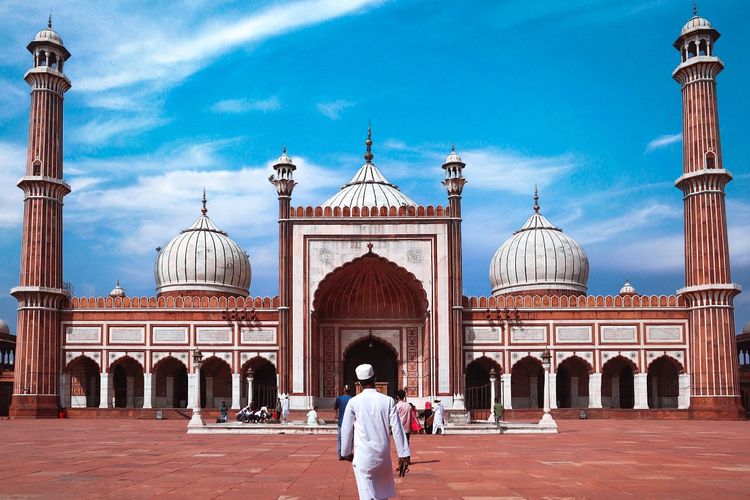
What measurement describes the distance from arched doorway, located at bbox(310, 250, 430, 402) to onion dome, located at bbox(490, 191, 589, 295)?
7.30 meters

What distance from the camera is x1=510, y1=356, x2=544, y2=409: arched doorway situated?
110 feet

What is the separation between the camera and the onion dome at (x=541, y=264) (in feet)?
125

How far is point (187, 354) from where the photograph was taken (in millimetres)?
32500

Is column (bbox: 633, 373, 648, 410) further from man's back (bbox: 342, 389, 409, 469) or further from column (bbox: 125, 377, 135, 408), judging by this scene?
man's back (bbox: 342, 389, 409, 469)

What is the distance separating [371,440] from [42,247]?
95.5ft

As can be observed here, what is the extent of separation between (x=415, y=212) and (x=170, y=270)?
12.3 m

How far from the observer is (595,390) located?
32094 mm

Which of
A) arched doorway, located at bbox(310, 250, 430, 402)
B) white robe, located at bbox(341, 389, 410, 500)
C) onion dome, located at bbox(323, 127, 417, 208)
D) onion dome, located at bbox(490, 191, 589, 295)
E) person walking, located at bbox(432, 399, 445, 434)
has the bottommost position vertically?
person walking, located at bbox(432, 399, 445, 434)

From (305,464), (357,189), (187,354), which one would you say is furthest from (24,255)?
(305,464)

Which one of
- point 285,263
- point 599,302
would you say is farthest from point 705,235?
point 285,263

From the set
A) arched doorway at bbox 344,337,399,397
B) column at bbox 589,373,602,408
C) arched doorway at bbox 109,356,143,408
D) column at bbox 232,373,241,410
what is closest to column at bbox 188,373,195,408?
column at bbox 232,373,241,410

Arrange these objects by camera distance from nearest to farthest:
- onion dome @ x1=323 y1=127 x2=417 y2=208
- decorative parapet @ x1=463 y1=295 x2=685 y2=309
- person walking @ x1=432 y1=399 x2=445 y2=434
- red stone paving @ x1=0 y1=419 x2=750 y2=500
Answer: red stone paving @ x1=0 y1=419 x2=750 y2=500 < person walking @ x1=432 y1=399 x2=445 y2=434 < decorative parapet @ x1=463 y1=295 x2=685 y2=309 < onion dome @ x1=323 y1=127 x2=417 y2=208

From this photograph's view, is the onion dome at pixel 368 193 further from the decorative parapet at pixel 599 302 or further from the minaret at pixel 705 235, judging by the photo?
the minaret at pixel 705 235

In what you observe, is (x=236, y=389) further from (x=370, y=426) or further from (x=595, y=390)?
(x=370, y=426)
